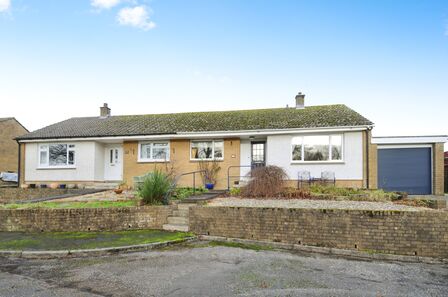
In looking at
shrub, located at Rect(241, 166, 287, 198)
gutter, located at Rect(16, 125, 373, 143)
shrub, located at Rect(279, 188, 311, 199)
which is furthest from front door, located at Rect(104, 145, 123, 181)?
shrub, located at Rect(279, 188, 311, 199)

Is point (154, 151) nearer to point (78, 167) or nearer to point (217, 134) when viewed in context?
point (217, 134)

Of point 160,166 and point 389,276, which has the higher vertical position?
point 160,166

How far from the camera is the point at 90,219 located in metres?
10.0

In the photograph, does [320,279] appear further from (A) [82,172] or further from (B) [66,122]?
(B) [66,122]

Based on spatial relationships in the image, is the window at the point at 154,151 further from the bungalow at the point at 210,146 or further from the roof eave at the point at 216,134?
the roof eave at the point at 216,134

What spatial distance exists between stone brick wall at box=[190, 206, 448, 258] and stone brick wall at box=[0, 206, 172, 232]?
185 centimetres

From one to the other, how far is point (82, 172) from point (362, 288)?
17.9 m

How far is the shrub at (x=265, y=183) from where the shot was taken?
41.9 ft

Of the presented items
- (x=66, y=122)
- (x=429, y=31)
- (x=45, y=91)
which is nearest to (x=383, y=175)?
(x=429, y=31)

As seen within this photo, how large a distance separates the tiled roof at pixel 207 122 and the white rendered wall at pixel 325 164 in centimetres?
74

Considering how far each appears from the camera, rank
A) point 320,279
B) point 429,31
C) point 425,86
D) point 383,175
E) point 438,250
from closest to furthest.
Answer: point 320,279 < point 438,250 < point 429,31 < point 425,86 < point 383,175

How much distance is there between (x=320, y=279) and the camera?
5449 millimetres

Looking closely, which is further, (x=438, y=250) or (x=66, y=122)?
(x=66, y=122)

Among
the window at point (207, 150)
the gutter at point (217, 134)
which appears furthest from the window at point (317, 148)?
the window at point (207, 150)
